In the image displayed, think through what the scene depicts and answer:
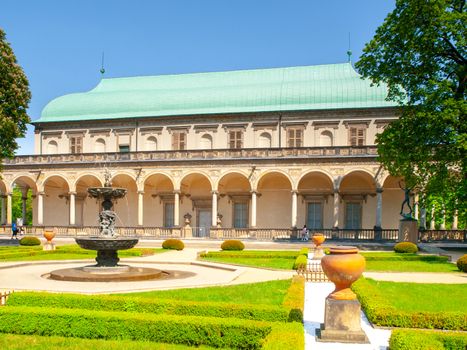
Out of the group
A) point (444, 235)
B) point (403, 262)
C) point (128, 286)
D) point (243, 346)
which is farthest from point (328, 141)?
point (243, 346)

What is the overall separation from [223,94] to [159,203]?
12.3 metres

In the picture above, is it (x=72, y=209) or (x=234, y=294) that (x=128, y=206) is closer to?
(x=72, y=209)

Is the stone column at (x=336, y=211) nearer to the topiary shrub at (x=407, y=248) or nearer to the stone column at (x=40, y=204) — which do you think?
the topiary shrub at (x=407, y=248)

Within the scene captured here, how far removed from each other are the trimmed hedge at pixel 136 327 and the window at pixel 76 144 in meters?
39.9

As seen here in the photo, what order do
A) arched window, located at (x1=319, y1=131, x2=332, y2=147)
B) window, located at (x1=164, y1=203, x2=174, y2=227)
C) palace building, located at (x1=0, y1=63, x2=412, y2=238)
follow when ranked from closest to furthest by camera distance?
palace building, located at (x1=0, y1=63, x2=412, y2=238) < arched window, located at (x1=319, y1=131, x2=332, y2=147) < window, located at (x1=164, y1=203, x2=174, y2=227)

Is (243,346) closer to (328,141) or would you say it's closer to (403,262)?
(403,262)

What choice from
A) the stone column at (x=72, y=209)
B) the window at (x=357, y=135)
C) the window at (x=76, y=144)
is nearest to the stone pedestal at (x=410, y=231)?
the window at (x=357, y=135)

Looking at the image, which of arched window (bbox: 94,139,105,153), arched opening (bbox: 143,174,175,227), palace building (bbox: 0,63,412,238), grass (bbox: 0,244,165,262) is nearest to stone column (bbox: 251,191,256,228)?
palace building (bbox: 0,63,412,238)

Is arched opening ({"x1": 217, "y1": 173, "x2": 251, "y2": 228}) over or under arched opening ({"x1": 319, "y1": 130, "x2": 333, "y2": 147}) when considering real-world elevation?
under

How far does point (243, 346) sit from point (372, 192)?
34.3 meters

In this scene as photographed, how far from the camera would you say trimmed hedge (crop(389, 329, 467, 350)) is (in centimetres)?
686

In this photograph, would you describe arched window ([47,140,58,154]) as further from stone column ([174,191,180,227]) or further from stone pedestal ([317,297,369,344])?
stone pedestal ([317,297,369,344])

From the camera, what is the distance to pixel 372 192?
4022 centimetres

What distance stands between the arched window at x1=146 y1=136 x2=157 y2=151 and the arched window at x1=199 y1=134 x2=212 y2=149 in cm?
465
